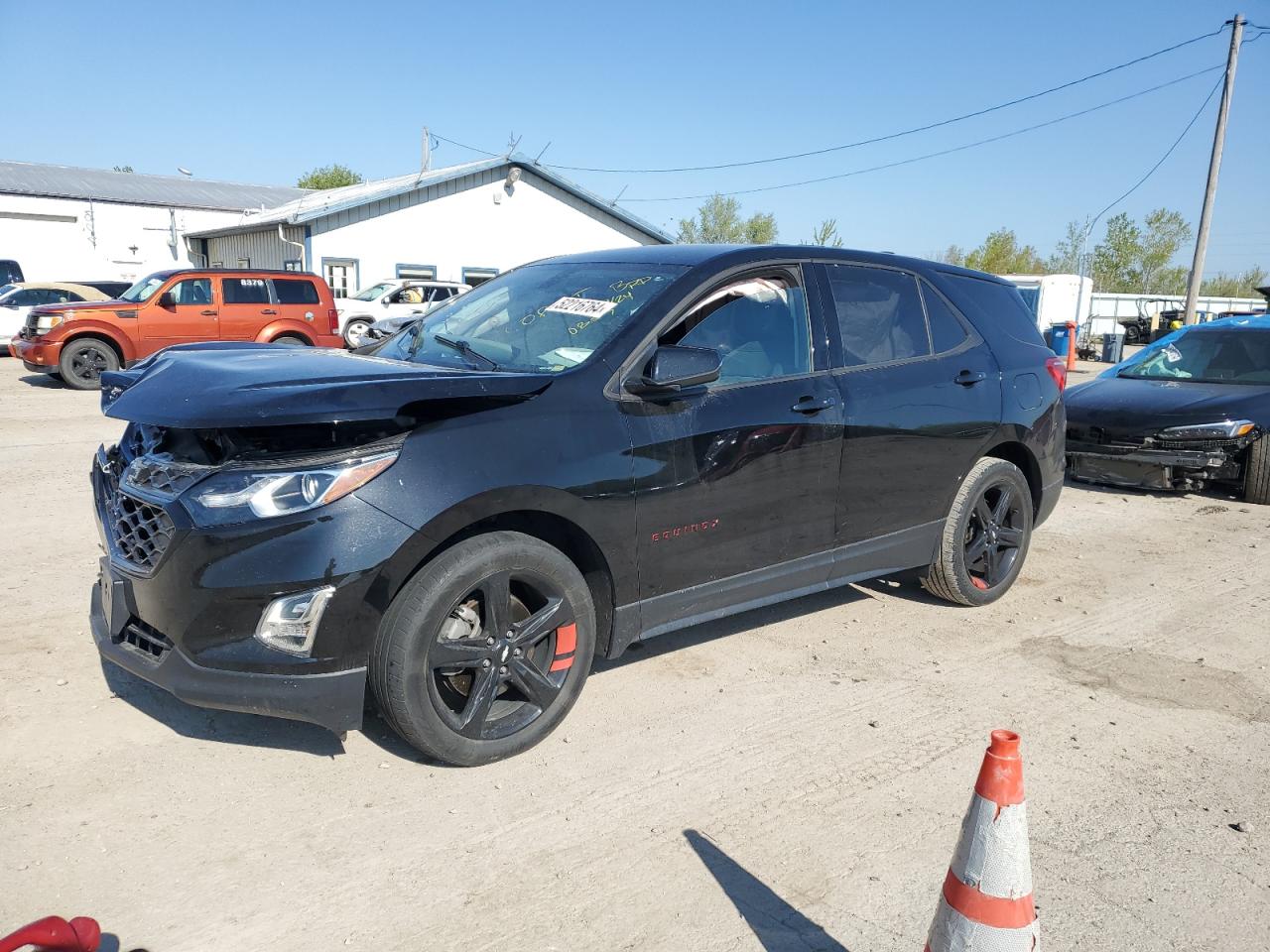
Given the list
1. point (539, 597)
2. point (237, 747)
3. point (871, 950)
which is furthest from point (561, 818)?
point (237, 747)

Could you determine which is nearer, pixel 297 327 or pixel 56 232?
pixel 297 327

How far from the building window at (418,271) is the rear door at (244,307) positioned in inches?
465

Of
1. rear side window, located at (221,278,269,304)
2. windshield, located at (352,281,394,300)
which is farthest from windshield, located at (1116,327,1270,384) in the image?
windshield, located at (352,281,394,300)

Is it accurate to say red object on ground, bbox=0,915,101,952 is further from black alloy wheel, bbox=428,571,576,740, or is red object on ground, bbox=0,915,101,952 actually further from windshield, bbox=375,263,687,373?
windshield, bbox=375,263,687,373

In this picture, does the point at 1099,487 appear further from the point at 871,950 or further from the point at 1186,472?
the point at 871,950

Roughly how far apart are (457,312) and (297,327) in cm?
1290

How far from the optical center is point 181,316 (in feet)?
51.0

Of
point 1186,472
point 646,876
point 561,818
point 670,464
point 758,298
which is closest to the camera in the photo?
point 646,876

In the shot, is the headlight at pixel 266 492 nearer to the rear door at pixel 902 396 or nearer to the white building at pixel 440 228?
the rear door at pixel 902 396

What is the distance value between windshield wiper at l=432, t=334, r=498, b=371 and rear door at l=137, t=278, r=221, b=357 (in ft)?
41.8

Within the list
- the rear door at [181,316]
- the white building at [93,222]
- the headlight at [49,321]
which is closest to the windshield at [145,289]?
the rear door at [181,316]

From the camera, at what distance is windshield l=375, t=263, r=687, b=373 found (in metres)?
3.79

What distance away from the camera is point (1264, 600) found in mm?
5523

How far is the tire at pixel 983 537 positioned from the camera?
4.97 m
